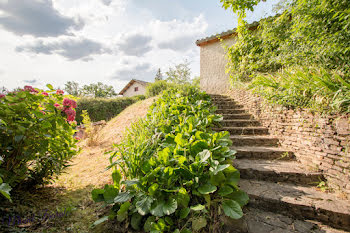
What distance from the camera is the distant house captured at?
2426cm

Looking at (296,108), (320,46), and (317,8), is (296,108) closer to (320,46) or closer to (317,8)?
(320,46)

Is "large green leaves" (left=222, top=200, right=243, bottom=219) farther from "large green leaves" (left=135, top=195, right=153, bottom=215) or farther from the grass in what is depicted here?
the grass

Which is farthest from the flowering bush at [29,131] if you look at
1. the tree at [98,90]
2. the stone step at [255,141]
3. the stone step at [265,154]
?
the tree at [98,90]

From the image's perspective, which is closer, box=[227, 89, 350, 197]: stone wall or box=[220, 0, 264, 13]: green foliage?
box=[227, 89, 350, 197]: stone wall

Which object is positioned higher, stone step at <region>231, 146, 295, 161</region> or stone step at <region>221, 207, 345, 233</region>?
stone step at <region>231, 146, 295, 161</region>

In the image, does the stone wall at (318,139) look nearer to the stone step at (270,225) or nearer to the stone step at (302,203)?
the stone step at (302,203)

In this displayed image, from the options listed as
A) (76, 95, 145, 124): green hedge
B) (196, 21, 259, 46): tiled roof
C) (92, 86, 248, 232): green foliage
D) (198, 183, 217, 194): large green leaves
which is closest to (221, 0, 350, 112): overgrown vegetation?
(92, 86, 248, 232): green foliage

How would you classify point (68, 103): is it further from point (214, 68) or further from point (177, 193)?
point (214, 68)

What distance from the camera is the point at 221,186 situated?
146 centimetres

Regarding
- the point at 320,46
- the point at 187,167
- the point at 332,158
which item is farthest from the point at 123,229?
the point at 320,46

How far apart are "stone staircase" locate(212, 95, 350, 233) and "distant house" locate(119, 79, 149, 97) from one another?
74.0 ft

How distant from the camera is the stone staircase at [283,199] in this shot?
1.54 metres

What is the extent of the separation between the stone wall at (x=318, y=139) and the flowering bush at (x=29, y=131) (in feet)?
10.7

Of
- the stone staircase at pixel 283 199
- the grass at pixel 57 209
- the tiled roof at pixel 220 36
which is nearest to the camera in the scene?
the grass at pixel 57 209
